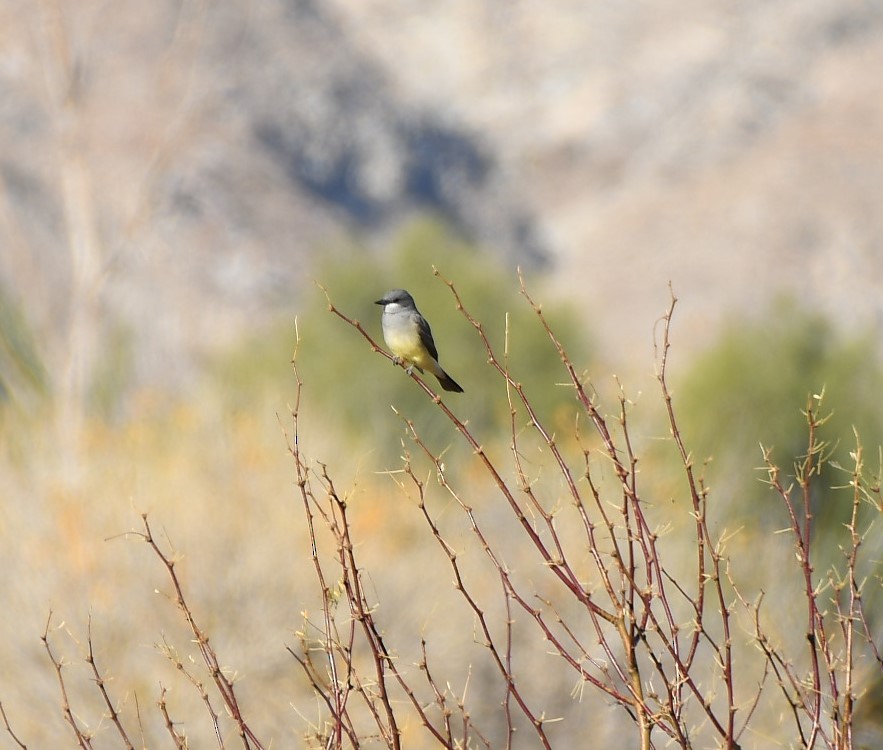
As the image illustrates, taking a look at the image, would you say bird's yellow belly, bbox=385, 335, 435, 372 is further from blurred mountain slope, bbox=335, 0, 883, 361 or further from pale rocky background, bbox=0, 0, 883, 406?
blurred mountain slope, bbox=335, 0, 883, 361

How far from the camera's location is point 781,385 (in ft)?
67.7

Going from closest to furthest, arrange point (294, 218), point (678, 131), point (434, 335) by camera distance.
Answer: point (434, 335) → point (294, 218) → point (678, 131)

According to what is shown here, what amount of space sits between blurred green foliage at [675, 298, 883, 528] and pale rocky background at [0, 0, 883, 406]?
27.0ft

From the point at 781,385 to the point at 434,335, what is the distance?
5.84 m

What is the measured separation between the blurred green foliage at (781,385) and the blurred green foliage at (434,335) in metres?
2.36

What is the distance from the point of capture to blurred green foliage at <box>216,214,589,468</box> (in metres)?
19.7

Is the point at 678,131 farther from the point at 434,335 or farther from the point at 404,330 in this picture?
the point at 404,330

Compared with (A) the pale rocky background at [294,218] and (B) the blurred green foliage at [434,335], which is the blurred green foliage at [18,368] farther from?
(B) the blurred green foliage at [434,335]

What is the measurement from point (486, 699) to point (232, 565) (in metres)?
2.63

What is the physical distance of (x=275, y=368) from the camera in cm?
2245

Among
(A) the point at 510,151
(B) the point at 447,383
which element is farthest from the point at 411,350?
(A) the point at 510,151

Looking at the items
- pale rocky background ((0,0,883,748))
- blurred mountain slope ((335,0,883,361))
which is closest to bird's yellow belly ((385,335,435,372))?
pale rocky background ((0,0,883,748))

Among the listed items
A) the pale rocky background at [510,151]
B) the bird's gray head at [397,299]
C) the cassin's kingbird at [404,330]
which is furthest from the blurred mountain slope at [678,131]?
the bird's gray head at [397,299]

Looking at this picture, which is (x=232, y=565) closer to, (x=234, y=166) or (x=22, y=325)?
(x=22, y=325)
